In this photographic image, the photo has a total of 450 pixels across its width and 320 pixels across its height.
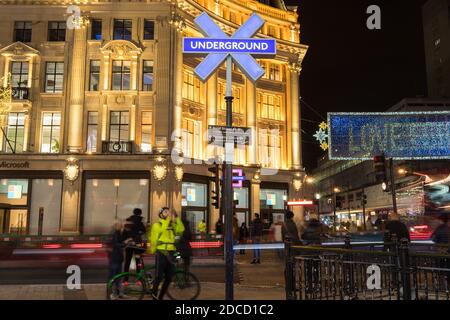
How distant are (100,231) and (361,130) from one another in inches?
745

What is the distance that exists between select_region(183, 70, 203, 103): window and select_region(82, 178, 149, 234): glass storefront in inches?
323

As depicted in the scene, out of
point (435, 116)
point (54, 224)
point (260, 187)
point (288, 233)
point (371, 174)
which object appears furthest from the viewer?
point (371, 174)

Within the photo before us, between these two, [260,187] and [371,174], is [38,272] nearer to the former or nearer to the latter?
[260,187]

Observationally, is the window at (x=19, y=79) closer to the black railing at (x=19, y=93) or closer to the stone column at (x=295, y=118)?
the black railing at (x=19, y=93)

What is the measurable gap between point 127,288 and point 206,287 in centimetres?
287

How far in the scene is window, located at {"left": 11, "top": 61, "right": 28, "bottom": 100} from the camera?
116ft

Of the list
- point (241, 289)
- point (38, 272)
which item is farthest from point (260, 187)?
point (241, 289)

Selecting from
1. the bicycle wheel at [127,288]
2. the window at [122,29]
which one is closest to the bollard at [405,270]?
the bicycle wheel at [127,288]

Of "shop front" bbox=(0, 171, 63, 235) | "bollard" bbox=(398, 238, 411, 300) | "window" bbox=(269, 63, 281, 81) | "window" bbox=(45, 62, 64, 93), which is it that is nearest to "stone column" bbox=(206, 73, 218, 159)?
"window" bbox=(269, 63, 281, 81)

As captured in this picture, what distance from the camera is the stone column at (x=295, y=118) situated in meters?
44.2

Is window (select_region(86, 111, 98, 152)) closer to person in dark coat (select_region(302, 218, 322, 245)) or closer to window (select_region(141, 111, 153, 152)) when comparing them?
window (select_region(141, 111, 153, 152))

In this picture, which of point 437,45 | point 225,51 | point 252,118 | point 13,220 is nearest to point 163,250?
point 225,51
